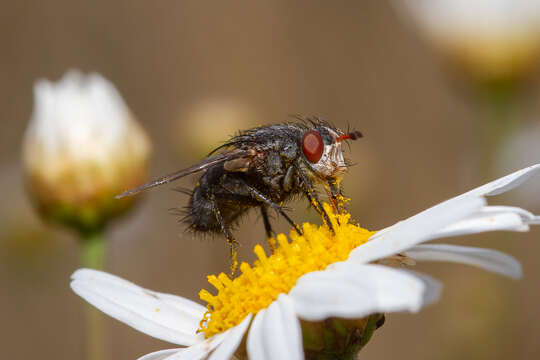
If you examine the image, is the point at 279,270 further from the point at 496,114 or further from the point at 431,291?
the point at 496,114

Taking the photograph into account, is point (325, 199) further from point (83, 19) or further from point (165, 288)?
point (83, 19)

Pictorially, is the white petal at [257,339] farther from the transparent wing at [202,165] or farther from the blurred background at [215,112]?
the blurred background at [215,112]

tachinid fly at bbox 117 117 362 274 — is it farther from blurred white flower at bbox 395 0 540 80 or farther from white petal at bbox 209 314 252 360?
blurred white flower at bbox 395 0 540 80

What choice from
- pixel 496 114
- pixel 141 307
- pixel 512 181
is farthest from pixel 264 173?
pixel 496 114

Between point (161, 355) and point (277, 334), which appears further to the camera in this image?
point (161, 355)

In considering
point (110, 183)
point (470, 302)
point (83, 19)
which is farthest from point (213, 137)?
point (83, 19)

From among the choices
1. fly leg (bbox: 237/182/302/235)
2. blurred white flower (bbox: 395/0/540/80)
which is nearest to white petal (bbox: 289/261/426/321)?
fly leg (bbox: 237/182/302/235)

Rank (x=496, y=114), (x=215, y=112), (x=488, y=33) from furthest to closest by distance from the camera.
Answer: (x=215, y=112) → (x=488, y=33) → (x=496, y=114)

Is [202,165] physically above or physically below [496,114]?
above
